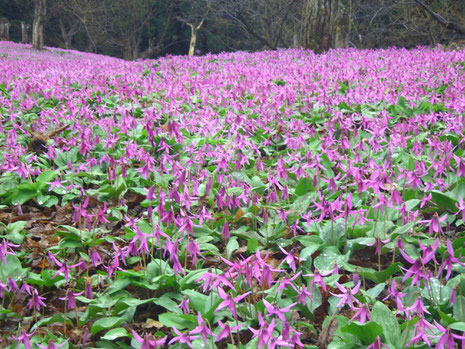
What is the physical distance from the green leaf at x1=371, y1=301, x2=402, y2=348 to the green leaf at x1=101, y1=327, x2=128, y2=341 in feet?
3.86

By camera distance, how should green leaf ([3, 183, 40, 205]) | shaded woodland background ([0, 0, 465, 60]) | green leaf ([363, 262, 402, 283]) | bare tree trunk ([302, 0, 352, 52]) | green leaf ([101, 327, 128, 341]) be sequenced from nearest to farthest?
green leaf ([101, 327, 128, 341]) → green leaf ([363, 262, 402, 283]) → green leaf ([3, 183, 40, 205]) → bare tree trunk ([302, 0, 352, 52]) → shaded woodland background ([0, 0, 465, 60])

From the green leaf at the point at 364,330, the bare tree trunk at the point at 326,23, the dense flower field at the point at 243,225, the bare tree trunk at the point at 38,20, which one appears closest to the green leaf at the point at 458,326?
the dense flower field at the point at 243,225

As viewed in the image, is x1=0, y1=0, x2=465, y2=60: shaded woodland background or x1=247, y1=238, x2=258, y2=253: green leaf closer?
x1=247, y1=238, x2=258, y2=253: green leaf

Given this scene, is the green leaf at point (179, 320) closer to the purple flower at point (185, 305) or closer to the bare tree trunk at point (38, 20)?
the purple flower at point (185, 305)

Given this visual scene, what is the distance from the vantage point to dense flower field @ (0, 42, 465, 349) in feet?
7.02

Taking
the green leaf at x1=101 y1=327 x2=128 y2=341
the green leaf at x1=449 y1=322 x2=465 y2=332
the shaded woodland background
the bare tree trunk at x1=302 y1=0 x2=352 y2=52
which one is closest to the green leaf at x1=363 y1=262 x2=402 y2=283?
the green leaf at x1=449 y1=322 x2=465 y2=332

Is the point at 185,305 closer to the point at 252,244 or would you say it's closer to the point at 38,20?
the point at 252,244

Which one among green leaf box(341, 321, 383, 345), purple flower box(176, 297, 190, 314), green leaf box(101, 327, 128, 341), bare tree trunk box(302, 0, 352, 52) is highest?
bare tree trunk box(302, 0, 352, 52)

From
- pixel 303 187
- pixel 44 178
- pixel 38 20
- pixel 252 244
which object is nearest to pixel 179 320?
pixel 252 244

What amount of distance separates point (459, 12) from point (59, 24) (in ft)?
109

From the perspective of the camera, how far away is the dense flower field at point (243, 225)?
7.02 ft

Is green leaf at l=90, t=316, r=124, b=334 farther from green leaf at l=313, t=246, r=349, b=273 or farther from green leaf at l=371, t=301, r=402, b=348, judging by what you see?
green leaf at l=371, t=301, r=402, b=348

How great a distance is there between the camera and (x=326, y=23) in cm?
1211

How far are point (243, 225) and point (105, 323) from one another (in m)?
1.26
